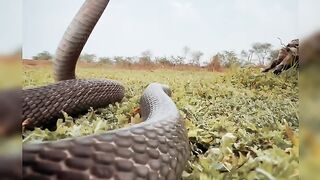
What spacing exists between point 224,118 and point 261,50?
0.85 metres

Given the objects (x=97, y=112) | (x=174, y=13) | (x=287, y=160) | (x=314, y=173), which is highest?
(x=174, y=13)

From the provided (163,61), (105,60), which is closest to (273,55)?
(163,61)

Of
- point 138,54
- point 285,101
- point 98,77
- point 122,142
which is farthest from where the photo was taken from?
point 98,77

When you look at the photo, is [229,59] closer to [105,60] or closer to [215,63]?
[215,63]

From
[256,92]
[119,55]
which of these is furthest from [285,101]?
[119,55]

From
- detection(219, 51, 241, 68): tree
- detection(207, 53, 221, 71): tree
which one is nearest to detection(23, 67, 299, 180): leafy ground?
detection(207, 53, 221, 71): tree

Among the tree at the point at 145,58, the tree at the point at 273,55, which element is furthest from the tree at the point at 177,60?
the tree at the point at 273,55

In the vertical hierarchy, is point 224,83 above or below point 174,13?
below

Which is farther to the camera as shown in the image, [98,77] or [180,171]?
[98,77]

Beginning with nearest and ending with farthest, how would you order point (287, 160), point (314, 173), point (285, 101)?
point (314, 173) → point (287, 160) → point (285, 101)

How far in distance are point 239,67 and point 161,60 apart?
1.89 ft

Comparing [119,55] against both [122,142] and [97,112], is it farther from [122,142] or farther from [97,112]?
[122,142]

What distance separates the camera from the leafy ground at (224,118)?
0.93m

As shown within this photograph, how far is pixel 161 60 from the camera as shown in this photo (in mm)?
2316
